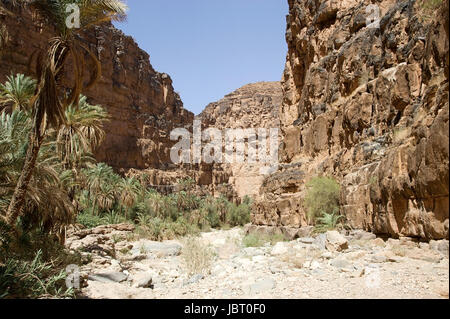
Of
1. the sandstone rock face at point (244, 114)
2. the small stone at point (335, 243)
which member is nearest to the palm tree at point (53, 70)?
the small stone at point (335, 243)

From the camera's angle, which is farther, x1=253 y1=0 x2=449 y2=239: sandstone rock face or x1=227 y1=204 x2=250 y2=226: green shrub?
x1=227 y1=204 x2=250 y2=226: green shrub

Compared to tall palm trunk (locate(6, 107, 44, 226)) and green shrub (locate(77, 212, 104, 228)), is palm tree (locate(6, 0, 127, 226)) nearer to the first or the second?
tall palm trunk (locate(6, 107, 44, 226))

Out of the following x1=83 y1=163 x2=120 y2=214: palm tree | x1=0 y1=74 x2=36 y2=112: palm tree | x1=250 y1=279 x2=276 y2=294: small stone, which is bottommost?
x1=250 y1=279 x2=276 y2=294: small stone

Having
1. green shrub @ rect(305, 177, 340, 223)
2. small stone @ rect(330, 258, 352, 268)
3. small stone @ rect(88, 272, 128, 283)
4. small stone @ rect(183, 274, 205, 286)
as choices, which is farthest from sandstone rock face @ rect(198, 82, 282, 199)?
small stone @ rect(330, 258, 352, 268)

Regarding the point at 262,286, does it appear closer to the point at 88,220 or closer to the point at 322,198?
the point at 322,198

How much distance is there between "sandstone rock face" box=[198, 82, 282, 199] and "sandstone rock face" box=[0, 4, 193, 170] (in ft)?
48.5

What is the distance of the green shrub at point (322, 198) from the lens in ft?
41.9

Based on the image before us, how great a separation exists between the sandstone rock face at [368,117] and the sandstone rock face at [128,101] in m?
32.6

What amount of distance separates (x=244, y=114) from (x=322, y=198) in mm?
65846

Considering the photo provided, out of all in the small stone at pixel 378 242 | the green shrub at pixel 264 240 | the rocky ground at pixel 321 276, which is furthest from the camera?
the green shrub at pixel 264 240

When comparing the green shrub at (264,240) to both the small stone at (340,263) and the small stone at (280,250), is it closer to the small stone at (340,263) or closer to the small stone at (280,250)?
the small stone at (280,250)

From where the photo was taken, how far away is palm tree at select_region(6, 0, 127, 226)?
6.90m

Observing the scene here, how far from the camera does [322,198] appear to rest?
12.8 meters
